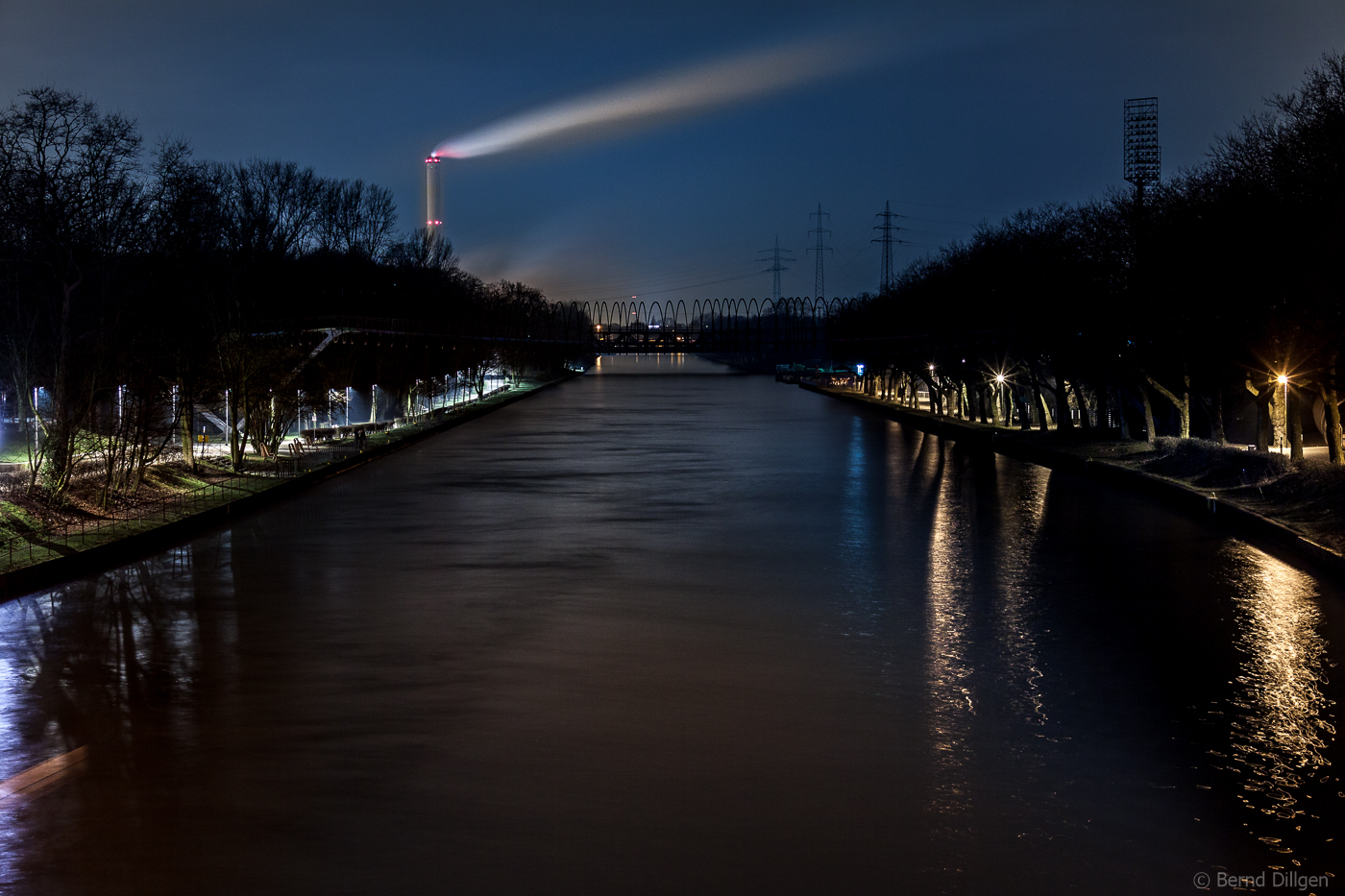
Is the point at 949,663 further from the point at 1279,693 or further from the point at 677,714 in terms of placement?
the point at 677,714

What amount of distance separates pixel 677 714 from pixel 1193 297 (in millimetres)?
24329

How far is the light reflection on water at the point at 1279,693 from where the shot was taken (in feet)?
31.0

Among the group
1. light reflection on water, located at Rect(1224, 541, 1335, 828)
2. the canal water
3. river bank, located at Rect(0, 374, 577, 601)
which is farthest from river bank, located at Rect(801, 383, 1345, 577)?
river bank, located at Rect(0, 374, 577, 601)

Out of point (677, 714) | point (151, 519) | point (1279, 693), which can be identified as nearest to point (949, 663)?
point (1279, 693)

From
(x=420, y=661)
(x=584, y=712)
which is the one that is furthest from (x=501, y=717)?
(x=420, y=661)

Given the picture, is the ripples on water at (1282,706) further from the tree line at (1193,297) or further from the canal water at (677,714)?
the tree line at (1193,297)

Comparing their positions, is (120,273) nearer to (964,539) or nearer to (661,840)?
(964,539)

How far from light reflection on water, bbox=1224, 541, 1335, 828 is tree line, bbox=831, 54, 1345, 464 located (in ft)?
31.8

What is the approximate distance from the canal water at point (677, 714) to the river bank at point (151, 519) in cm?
67

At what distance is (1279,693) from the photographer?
11984 mm

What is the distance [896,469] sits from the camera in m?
38.2

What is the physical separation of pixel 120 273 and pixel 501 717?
21920 mm

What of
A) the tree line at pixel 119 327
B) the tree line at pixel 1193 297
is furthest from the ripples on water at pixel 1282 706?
the tree line at pixel 119 327

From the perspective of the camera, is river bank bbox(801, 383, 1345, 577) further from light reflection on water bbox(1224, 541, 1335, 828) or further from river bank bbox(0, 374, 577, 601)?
river bank bbox(0, 374, 577, 601)
